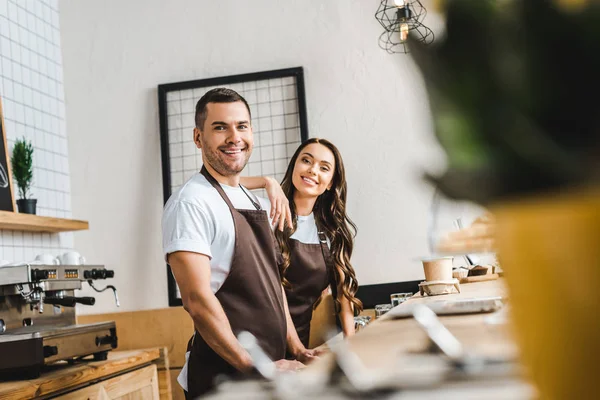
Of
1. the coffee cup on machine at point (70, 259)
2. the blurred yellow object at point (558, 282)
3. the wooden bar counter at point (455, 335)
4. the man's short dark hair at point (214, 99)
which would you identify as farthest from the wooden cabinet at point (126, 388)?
the blurred yellow object at point (558, 282)

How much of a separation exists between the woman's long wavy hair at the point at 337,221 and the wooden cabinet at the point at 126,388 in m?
0.98

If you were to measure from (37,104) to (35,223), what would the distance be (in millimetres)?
873

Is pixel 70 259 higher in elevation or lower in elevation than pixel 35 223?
lower

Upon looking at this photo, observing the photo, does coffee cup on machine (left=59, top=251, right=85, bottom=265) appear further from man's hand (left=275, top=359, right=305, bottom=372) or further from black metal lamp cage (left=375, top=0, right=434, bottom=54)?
black metal lamp cage (left=375, top=0, right=434, bottom=54)

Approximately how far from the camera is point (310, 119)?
13.3 ft

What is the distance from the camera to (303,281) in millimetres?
3305

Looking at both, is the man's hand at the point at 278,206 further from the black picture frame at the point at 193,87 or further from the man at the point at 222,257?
the black picture frame at the point at 193,87

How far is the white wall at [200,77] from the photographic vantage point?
3939 mm

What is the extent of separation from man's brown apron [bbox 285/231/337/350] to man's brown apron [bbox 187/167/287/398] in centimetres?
70

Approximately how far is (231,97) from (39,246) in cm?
171

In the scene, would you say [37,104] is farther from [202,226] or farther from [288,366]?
[288,366]

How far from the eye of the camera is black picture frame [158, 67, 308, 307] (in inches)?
158

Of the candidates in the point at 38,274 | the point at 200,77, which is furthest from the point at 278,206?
the point at 200,77

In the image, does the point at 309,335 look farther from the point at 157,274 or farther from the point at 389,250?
the point at 157,274
